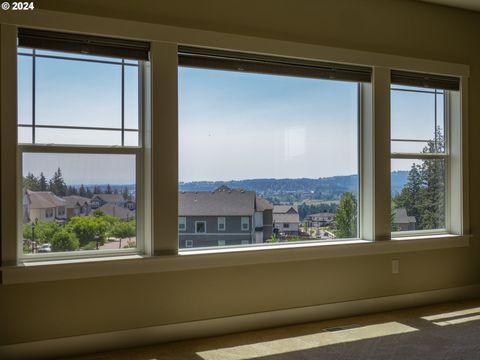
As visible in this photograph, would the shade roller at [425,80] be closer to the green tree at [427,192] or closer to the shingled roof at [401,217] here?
the green tree at [427,192]

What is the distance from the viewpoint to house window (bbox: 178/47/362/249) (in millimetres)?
3973

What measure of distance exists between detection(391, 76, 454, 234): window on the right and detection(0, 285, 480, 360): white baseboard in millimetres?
674

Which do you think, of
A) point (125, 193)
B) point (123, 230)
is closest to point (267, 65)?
point (125, 193)

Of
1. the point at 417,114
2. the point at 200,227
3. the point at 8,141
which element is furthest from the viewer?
the point at 417,114

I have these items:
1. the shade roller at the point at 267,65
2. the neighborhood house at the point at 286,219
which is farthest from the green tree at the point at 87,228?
the neighborhood house at the point at 286,219

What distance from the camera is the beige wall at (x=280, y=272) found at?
11.2 feet

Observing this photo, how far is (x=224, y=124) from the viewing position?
4.10 m

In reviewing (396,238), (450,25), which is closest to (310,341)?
(396,238)

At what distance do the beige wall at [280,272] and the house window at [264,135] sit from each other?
0.30m

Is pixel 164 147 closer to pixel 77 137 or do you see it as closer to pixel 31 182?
pixel 77 137

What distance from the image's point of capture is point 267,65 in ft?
13.5

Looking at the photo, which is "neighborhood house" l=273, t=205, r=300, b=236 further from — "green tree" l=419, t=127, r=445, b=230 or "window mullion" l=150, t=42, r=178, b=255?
"green tree" l=419, t=127, r=445, b=230

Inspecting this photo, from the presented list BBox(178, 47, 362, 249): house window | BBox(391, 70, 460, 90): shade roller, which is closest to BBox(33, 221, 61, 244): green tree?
BBox(178, 47, 362, 249): house window

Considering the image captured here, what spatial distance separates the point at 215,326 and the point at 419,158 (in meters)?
2.64
